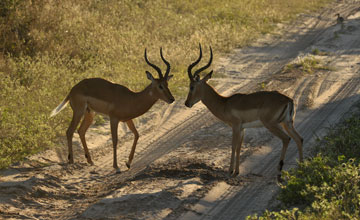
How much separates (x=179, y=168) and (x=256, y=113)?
67.3 inches

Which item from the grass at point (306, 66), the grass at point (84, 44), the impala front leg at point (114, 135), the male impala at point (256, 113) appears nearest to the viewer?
the male impala at point (256, 113)

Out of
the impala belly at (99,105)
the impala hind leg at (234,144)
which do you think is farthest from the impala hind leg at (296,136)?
the impala belly at (99,105)

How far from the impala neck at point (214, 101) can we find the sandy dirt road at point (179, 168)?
93cm

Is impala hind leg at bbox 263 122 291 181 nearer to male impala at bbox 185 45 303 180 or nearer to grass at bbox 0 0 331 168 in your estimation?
male impala at bbox 185 45 303 180

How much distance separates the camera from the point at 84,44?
56.6 feet

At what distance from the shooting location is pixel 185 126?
41.4 ft

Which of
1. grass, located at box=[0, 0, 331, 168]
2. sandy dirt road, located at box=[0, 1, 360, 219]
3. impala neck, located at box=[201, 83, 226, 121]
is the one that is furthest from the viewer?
grass, located at box=[0, 0, 331, 168]

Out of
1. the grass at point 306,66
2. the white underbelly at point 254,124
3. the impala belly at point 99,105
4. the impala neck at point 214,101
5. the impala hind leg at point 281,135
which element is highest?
the impala belly at point 99,105

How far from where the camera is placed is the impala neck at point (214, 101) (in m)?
10.1

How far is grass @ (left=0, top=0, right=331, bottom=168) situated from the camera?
38.8 feet

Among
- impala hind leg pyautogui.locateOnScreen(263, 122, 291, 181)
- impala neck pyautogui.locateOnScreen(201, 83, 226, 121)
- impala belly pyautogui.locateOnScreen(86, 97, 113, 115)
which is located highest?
impala belly pyautogui.locateOnScreen(86, 97, 113, 115)

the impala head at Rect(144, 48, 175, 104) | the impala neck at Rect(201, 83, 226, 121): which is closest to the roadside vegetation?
the impala neck at Rect(201, 83, 226, 121)

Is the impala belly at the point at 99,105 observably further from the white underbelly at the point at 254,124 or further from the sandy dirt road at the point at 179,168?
the white underbelly at the point at 254,124

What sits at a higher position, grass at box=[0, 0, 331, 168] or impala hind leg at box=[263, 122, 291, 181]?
grass at box=[0, 0, 331, 168]
